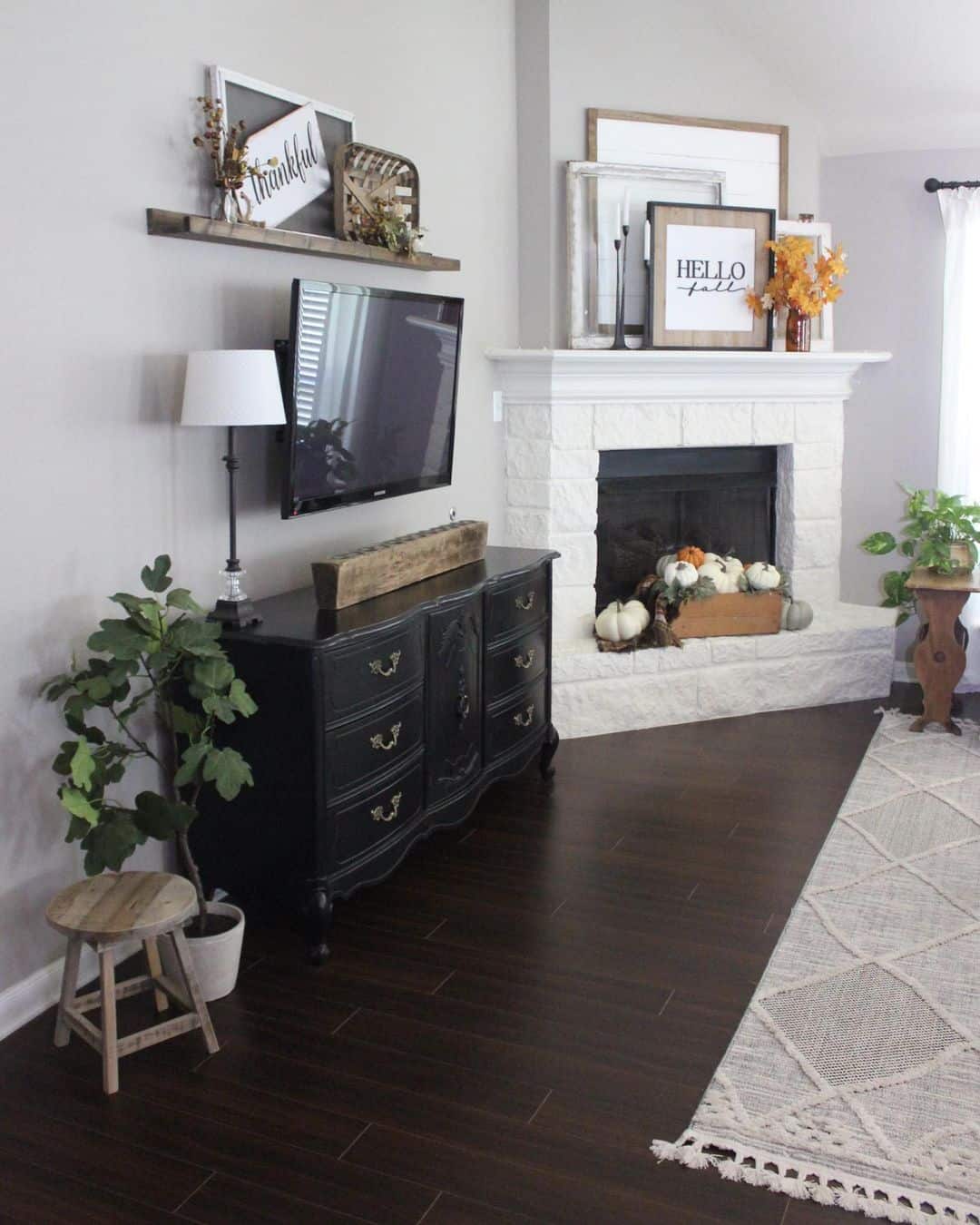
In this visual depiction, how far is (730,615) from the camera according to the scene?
16.4ft

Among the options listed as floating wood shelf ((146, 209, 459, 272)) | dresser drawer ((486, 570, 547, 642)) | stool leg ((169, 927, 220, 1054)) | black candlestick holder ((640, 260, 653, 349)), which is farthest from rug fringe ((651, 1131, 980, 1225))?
black candlestick holder ((640, 260, 653, 349))

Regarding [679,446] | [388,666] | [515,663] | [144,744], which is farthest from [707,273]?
[144,744]

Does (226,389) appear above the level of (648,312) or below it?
below

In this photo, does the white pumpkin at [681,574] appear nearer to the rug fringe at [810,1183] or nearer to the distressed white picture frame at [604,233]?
the distressed white picture frame at [604,233]

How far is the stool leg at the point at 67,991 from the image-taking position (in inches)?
97.4

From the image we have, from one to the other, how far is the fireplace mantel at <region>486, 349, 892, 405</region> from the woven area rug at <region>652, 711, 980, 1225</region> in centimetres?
193

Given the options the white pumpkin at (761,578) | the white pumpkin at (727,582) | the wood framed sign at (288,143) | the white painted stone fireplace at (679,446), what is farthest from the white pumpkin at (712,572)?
the wood framed sign at (288,143)

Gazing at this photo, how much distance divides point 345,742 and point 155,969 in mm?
651

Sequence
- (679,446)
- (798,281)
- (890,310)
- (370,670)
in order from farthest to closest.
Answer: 1. (890,310)
2. (679,446)
3. (798,281)
4. (370,670)

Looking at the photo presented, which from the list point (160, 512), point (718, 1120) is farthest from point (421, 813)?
point (718, 1120)

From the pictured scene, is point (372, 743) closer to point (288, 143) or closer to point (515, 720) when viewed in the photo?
point (515, 720)

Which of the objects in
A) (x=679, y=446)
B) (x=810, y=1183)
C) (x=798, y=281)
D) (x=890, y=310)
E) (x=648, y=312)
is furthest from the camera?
(x=890, y=310)

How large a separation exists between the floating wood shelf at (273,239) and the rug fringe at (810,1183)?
2.20 metres

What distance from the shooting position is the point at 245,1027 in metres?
2.65
